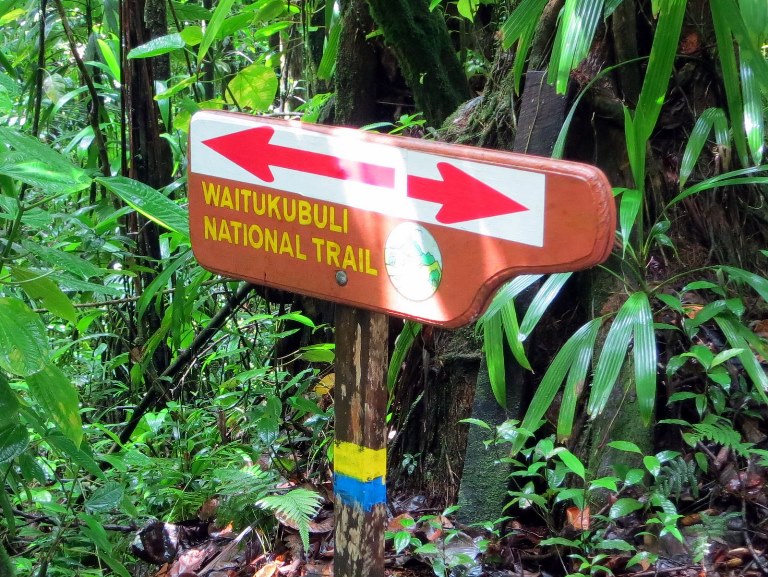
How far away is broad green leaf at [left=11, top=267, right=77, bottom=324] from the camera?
4.99 feet

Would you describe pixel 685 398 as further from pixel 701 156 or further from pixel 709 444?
pixel 701 156

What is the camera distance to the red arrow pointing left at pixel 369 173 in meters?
1.15

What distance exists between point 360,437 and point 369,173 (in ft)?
1.56

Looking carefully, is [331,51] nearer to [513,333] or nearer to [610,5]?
[610,5]

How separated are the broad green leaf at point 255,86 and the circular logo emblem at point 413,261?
179 centimetres

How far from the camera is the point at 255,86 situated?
9.34 ft

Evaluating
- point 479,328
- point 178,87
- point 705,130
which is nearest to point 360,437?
point 479,328

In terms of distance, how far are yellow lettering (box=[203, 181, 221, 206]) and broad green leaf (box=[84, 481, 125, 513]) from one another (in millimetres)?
958

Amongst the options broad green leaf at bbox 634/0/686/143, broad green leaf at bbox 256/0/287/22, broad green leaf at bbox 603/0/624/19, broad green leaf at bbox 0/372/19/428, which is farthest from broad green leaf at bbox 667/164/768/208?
broad green leaf at bbox 256/0/287/22

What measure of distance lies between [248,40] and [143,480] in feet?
12.1

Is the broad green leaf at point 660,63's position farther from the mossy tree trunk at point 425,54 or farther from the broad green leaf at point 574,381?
the mossy tree trunk at point 425,54

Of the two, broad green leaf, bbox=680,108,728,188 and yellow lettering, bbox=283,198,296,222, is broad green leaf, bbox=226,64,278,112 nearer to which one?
broad green leaf, bbox=680,108,728,188

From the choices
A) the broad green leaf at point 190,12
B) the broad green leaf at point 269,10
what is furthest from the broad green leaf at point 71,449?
the broad green leaf at point 190,12

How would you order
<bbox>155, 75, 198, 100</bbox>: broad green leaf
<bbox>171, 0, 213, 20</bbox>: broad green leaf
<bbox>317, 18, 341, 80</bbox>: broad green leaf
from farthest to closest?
<bbox>317, 18, 341, 80</bbox>: broad green leaf
<bbox>171, 0, 213, 20</bbox>: broad green leaf
<bbox>155, 75, 198, 100</bbox>: broad green leaf
